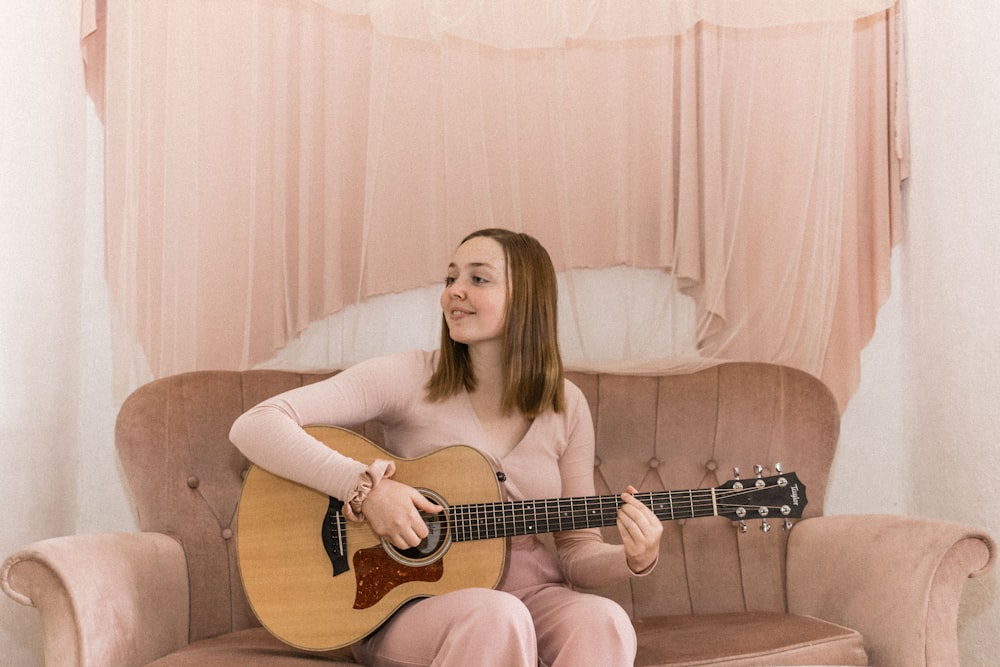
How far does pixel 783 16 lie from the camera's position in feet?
8.38

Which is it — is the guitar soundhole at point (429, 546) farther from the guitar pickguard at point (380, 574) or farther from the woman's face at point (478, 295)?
the woman's face at point (478, 295)

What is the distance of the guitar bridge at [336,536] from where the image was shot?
1.74 metres

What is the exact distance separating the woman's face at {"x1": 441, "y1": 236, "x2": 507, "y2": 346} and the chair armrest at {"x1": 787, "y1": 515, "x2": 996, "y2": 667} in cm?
90

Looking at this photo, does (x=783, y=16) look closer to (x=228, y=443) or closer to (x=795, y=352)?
(x=795, y=352)

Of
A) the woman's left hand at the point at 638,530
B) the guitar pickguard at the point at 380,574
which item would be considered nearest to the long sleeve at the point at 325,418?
the guitar pickguard at the point at 380,574

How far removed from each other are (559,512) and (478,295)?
492mm

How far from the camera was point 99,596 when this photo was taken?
5.43 ft

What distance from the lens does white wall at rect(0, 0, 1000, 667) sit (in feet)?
7.39

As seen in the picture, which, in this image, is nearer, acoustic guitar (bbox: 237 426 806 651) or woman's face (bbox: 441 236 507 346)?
acoustic guitar (bbox: 237 426 806 651)

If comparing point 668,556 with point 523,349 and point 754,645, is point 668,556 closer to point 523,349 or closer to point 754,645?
point 754,645

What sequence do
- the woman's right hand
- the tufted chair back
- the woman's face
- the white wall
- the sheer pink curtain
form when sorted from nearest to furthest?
the woman's right hand
the woman's face
the tufted chair back
the white wall
the sheer pink curtain

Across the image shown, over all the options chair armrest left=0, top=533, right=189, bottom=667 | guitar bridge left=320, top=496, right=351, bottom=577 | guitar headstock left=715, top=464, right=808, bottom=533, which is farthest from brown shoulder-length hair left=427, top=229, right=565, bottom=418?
chair armrest left=0, top=533, right=189, bottom=667

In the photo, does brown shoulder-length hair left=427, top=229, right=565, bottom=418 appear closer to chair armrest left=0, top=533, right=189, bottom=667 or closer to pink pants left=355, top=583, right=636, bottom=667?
pink pants left=355, top=583, right=636, bottom=667

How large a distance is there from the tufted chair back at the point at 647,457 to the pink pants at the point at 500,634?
1.77 feet
